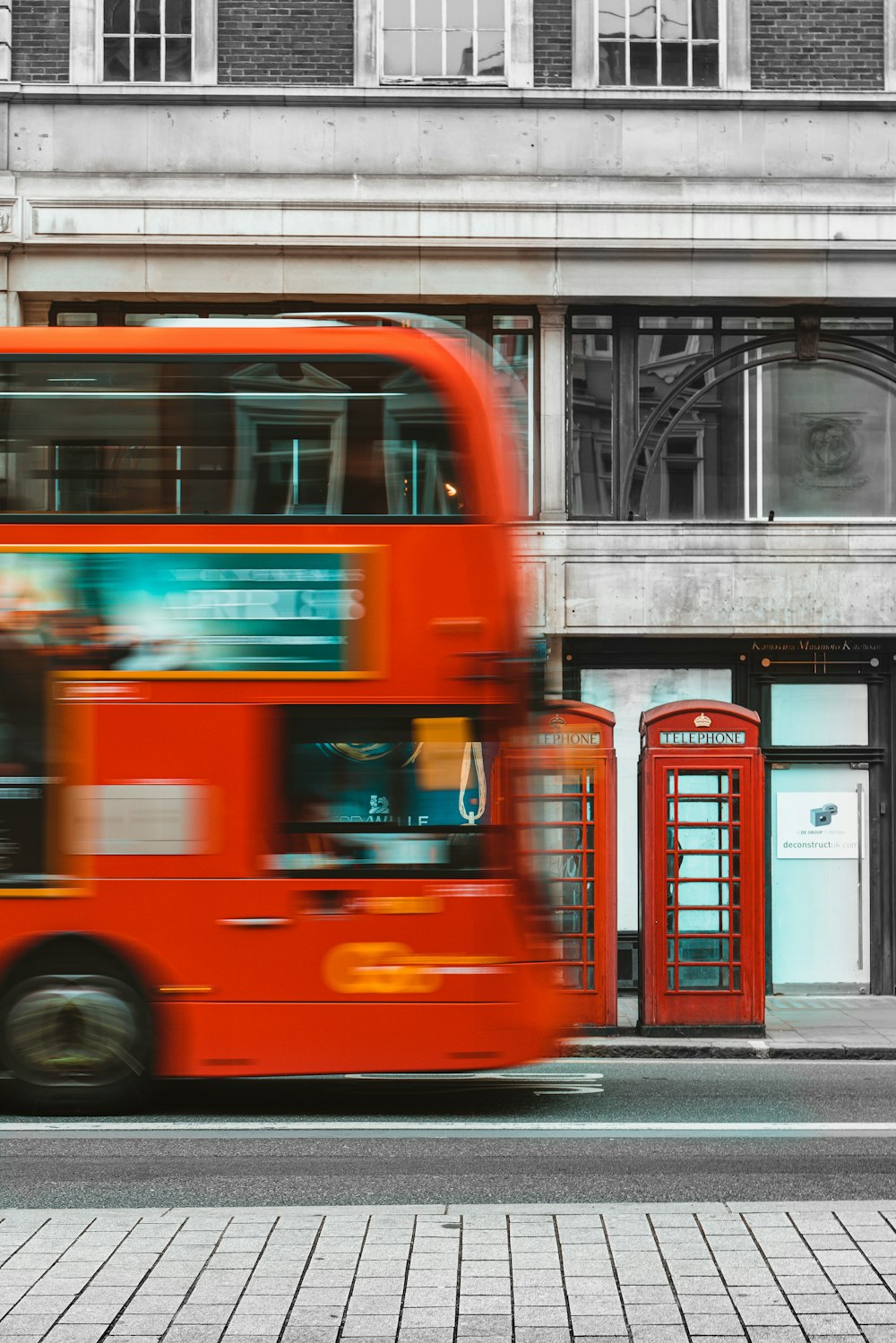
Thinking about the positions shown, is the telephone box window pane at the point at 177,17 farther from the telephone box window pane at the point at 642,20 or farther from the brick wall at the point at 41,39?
the telephone box window pane at the point at 642,20

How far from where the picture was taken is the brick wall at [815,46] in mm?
15336

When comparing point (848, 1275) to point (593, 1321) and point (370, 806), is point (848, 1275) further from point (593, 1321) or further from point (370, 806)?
point (370, 806)

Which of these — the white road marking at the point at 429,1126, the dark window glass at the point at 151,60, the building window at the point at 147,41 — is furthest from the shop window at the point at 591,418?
the white road marking at the point at 429,1126

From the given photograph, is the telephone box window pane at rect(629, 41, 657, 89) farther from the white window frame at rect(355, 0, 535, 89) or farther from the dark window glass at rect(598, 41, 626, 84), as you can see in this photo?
the white window frame at rect(355, 0, 535, 89)

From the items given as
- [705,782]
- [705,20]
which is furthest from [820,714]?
[705,20]

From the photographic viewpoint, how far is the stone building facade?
49.2 ft

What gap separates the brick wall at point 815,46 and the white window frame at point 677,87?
0.12 m

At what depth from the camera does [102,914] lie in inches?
325

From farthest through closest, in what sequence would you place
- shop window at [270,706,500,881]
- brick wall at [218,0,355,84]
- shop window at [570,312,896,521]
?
brick wall at [218,0,355,84]
shop window at [570,312,896,521]
shop window at [270,706,500,881]

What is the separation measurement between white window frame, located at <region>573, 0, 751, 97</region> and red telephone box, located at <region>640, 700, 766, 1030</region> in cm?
700

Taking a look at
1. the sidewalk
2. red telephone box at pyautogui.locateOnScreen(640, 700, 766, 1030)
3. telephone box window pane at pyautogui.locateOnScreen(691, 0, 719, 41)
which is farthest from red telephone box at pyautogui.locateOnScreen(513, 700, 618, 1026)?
telephone box window pane at pyautogui.locateOnScreen(691, 0, 719, 41)

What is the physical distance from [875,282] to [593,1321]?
12706 millimetres

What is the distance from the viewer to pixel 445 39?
1548cm

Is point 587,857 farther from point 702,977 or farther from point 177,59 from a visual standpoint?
point 177,59
